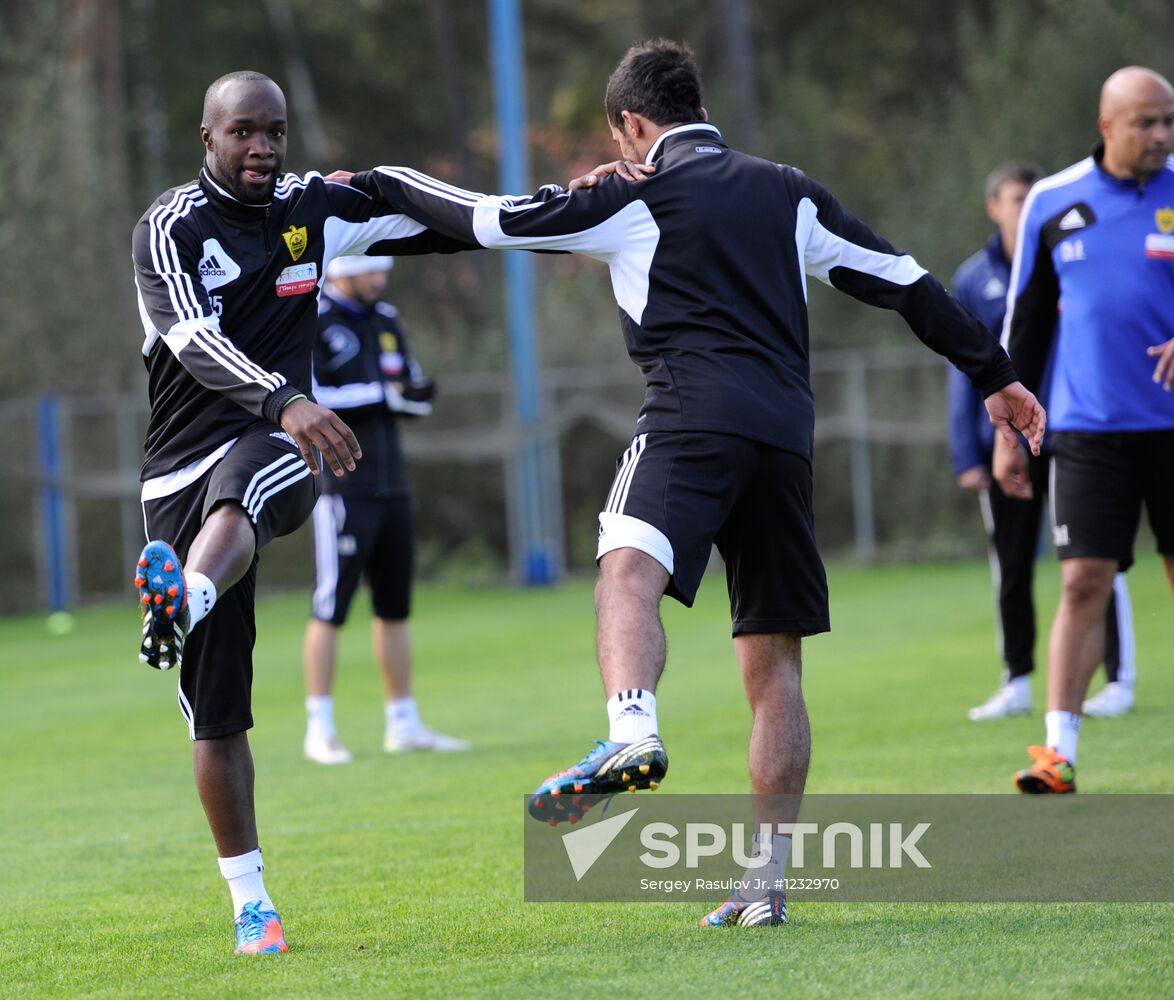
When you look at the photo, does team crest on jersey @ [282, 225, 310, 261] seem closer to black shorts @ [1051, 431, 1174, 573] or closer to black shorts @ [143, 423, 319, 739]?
black shorts @ [143, 423, 319, 739]

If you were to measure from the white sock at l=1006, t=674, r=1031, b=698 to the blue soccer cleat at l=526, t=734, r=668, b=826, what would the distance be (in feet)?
19.1

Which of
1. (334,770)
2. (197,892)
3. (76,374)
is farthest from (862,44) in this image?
(197,892)

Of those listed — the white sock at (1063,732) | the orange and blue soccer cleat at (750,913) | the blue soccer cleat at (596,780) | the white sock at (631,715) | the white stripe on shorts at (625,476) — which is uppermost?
the white stripe on shorts at (625,476)

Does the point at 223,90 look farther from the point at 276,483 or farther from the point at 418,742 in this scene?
the point at 418,742

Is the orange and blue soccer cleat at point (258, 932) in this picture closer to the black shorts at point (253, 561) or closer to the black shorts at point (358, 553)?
the black shorts at point (253, 561)

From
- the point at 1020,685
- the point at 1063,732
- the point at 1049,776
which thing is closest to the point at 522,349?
the point at 1020,685

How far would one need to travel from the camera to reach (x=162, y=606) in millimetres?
4348

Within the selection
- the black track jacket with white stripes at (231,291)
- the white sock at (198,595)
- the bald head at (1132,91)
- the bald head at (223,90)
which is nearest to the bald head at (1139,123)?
the bald head at (1132,91)

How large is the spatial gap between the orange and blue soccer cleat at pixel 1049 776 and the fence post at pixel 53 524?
55.4ft

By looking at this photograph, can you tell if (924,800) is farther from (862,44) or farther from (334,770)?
(862,44)

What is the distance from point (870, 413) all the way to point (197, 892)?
18810mm

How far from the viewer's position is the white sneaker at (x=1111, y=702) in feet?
29.8

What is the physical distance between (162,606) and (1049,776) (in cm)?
371

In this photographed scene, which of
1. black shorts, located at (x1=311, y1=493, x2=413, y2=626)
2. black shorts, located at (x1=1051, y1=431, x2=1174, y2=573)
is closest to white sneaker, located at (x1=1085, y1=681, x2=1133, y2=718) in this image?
black shorts, located at (x1=1051, y1=431, x2=1174, y2=573)
